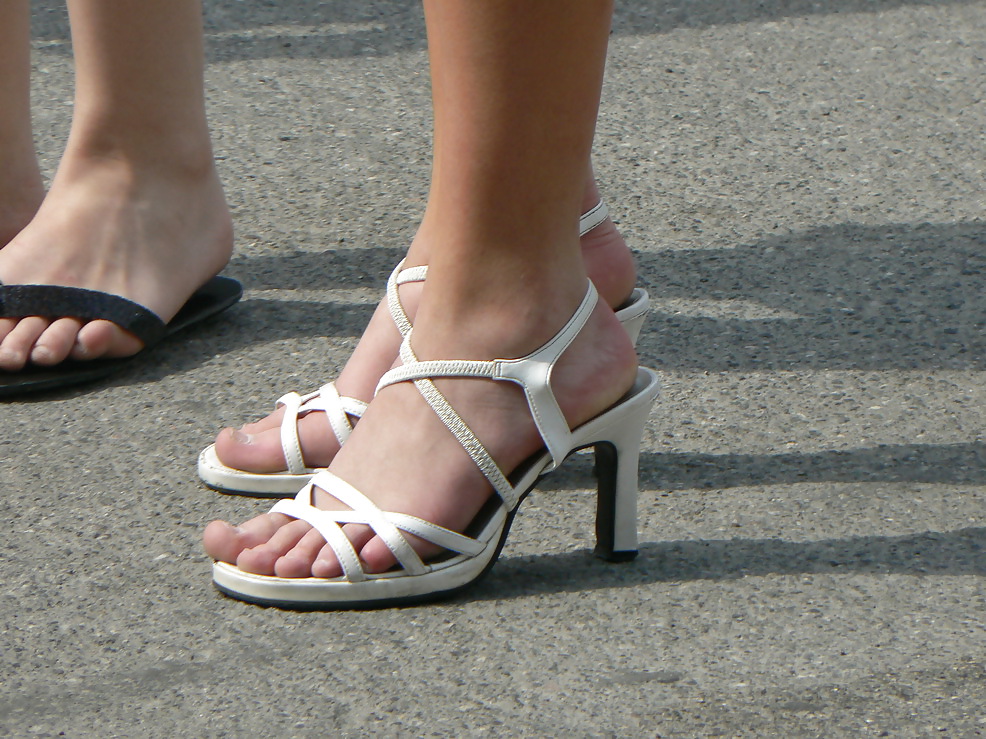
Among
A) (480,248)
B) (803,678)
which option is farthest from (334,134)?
(803,678)

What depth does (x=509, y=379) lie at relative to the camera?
4.25 feet

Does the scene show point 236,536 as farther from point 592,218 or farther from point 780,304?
point 780,304

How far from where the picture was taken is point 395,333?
4.95 ft

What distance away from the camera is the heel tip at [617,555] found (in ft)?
4.58

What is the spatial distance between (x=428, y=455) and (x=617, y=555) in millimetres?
252

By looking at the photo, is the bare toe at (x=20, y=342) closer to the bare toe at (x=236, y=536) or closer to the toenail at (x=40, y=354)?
the toenail at (x=40, y=354)

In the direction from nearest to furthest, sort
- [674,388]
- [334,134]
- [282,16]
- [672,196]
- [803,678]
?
1. [803,678]
2. [674,388]
3. [672,196]
4. [334,134]
5. [282,16]

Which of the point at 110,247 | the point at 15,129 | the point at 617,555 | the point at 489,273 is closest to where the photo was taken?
the point at 489,273

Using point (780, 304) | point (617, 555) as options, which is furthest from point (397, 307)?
point (780, 304)

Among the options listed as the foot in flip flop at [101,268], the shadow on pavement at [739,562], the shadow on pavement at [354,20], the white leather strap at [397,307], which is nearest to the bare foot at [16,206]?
the foot in flip flop at [101,268]

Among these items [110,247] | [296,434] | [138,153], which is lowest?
[296,434]

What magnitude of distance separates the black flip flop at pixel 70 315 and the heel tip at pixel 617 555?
839 mm

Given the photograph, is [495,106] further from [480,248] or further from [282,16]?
[282,16]

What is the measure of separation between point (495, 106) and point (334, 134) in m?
1.70
